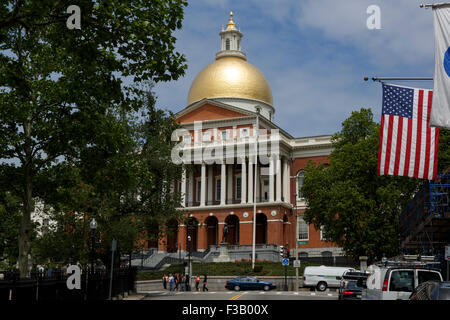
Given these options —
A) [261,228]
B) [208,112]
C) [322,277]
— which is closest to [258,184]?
[261,228]

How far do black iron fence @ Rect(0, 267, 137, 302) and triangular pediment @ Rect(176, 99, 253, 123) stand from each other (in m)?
41.8

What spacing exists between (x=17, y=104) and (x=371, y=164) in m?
29.9

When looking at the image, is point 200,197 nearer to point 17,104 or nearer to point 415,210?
point 415,210

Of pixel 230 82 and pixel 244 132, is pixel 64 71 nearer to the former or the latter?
pixel 244 132

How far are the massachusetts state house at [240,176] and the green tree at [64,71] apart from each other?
145ft

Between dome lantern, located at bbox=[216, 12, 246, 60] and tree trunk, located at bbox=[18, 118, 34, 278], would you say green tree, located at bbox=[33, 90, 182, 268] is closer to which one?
tree trunk, located at bbox=[18, 118, 34, 278]

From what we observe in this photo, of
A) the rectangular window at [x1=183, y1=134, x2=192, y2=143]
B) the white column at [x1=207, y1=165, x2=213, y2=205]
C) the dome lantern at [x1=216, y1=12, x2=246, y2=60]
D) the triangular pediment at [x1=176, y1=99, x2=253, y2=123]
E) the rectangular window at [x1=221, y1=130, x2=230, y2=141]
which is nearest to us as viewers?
the rectangular window at [x1=221, y1=130, x2=230, y2=141]

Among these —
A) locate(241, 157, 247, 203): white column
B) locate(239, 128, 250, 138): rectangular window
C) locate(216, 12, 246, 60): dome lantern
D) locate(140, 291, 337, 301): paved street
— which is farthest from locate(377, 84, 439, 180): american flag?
locate(216, 12, 246, 60): dome lantern

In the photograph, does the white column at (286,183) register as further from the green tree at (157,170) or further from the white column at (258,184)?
the green tree at (157,170)

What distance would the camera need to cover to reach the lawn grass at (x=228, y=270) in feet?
172

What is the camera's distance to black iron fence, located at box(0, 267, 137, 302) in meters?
15.0

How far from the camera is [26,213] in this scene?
22.4 metres
